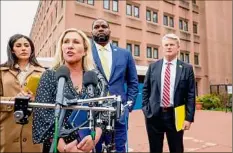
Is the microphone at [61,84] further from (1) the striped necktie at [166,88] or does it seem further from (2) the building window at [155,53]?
(2) the building window at [155,53]

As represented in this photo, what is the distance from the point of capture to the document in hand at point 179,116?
9.50ft

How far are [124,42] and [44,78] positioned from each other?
56.5 feet

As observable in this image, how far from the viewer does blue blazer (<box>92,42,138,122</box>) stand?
9.04 feet

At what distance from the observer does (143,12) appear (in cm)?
2055

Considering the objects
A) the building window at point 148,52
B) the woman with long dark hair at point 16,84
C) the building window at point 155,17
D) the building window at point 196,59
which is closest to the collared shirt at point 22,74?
the woman with long dark hair at point 16,84

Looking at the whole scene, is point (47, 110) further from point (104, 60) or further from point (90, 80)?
point (104, 60)

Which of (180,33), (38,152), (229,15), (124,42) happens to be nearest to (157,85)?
(38,152)

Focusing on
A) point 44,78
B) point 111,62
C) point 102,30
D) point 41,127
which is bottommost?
point 41,127

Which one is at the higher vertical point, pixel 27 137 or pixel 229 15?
pixel 229 15

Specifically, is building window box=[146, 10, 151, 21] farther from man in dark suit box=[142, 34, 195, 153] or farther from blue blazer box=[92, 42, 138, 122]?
blue blazer box=[92, 42, 138, 122]

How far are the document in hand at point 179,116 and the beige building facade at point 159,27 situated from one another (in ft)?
45.5

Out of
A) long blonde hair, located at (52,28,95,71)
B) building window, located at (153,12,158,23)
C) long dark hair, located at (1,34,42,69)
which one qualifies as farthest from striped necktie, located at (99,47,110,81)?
building window, located at (153,12,158,23)

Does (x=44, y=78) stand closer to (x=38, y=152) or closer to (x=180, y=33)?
(x=38, y=152)

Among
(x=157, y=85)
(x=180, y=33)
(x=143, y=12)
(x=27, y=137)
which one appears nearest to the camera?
(x=27, y=137)
